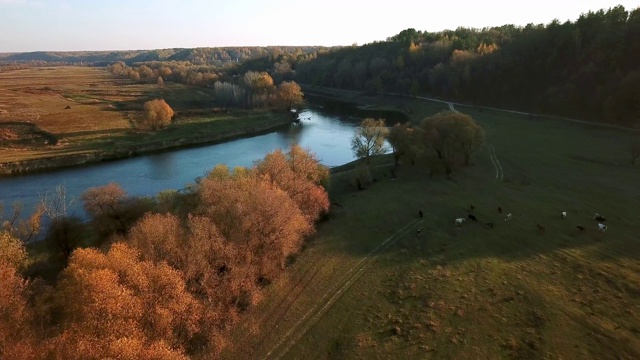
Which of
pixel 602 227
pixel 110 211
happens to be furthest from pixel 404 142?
pixel 110 211

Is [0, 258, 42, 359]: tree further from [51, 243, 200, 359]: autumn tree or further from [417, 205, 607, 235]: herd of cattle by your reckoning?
[417, 205, 607, 235]: herd of cattle

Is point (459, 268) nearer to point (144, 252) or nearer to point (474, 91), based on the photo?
point (144, 252)

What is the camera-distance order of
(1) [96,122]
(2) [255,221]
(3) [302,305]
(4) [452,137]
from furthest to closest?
(1) [96,122], (4) [452,137], (2) [255,221], (3) [302,305]

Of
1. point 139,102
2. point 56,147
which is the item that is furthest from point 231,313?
point 139,102

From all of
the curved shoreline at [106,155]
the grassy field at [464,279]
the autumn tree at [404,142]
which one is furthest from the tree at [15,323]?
the curved shoreline at [106,155]

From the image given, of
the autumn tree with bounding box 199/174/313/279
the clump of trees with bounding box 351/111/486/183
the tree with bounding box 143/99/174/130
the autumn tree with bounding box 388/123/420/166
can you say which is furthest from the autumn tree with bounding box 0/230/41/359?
the tree with bounding box 143/99/174/130

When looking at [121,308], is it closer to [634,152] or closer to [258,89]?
[634,152]
